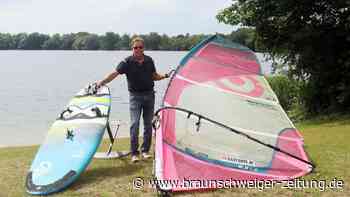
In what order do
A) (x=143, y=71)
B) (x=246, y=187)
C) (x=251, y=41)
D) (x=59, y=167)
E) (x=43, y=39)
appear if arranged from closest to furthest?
(x=246, y=187) → (x=59, y=167) → (x=143, y=71) → (x=251, y=41) → (x=43, y=39)

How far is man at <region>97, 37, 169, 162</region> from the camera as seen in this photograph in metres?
6.65

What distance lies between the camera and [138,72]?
21.9 feet

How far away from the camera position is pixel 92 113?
23.3ft

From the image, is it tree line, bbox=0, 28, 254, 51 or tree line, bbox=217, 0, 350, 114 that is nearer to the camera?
tree line, bbox=217, 0, 350, 114

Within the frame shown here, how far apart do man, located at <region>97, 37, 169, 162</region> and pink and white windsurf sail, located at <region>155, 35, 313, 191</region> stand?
34 cm

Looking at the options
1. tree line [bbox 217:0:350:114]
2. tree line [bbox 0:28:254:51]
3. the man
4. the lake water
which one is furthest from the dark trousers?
tree line [bbox 0:28:254:51]

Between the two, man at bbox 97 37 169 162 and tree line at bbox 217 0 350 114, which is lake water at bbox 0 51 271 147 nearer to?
tree line at bbox 217 0 350 114

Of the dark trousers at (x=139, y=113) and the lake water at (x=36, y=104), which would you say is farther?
the lake water at (x=36, y=104)

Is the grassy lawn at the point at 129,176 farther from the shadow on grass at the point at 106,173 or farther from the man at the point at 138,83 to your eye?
the man at the point at 138,83

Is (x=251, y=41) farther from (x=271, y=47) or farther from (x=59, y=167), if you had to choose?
(x=59, y=167)

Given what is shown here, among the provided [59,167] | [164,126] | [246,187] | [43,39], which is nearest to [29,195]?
[59,167]

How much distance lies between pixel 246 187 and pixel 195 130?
1041mm

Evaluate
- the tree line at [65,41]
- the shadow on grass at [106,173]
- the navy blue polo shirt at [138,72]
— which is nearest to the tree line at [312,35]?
the navy blue polo shirt at [138,72]

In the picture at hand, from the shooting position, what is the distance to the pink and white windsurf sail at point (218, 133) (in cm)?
575
